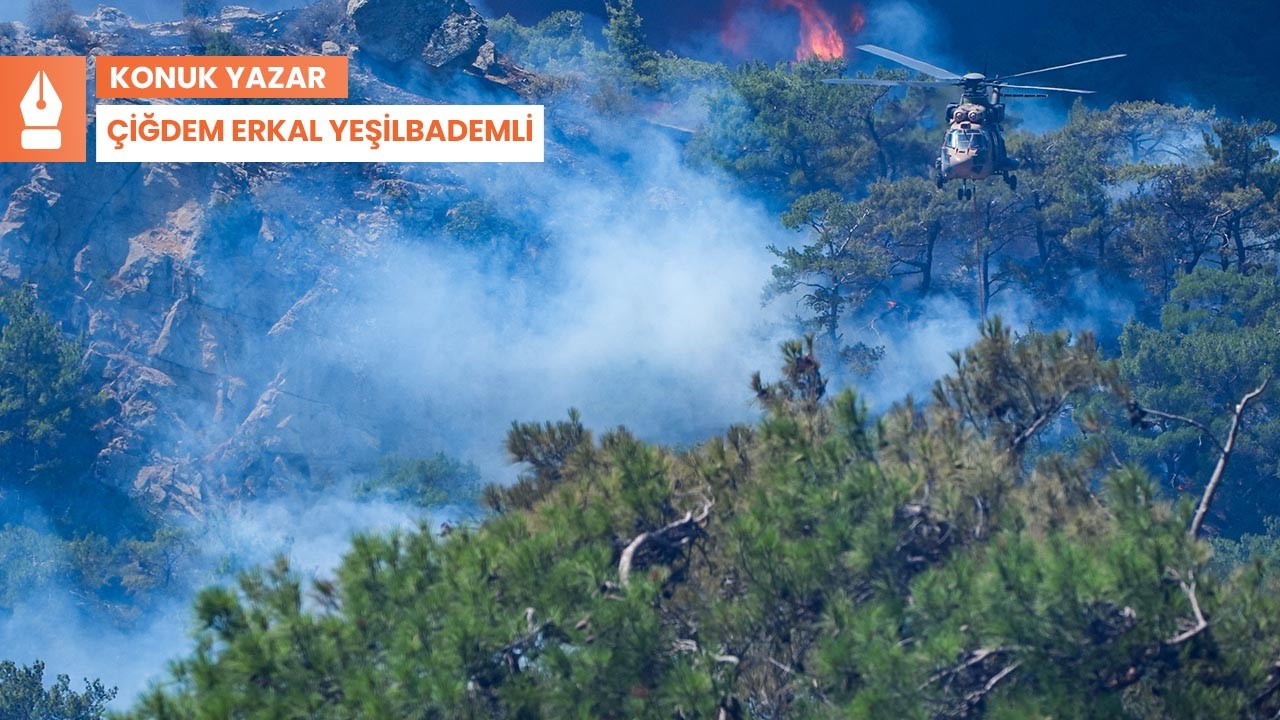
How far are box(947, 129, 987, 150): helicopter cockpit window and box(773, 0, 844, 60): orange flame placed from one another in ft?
79.2

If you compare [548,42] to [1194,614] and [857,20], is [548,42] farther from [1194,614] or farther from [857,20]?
[1194,614]

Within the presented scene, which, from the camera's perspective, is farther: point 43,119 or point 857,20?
point 857,20

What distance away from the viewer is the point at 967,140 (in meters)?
39.9

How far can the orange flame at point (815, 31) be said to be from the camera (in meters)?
63.9

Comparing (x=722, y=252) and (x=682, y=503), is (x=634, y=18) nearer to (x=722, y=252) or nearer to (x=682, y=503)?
(x=722, y=252)

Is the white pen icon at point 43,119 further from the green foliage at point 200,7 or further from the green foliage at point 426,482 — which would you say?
the green foliage at point 426,482

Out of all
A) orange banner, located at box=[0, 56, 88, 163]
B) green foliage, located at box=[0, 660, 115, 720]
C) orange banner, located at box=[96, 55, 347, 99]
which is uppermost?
orange banner, located at box=[96, 55, 347, 99]

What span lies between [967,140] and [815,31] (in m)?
25.5

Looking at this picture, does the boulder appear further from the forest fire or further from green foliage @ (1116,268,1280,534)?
green foliage @ (1116,268,1280,534)

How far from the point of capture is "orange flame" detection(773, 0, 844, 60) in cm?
6388

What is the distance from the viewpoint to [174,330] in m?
50.0

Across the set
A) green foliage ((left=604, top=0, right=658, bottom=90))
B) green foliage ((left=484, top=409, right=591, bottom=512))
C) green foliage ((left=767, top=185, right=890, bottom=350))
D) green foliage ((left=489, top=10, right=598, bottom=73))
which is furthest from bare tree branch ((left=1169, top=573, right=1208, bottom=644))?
green foliage ((left=489, top=10, right=598, bottom=73))

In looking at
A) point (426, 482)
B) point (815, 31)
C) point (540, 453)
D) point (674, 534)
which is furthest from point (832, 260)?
point (674, 534)

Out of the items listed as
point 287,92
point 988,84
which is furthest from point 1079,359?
point 287,92
